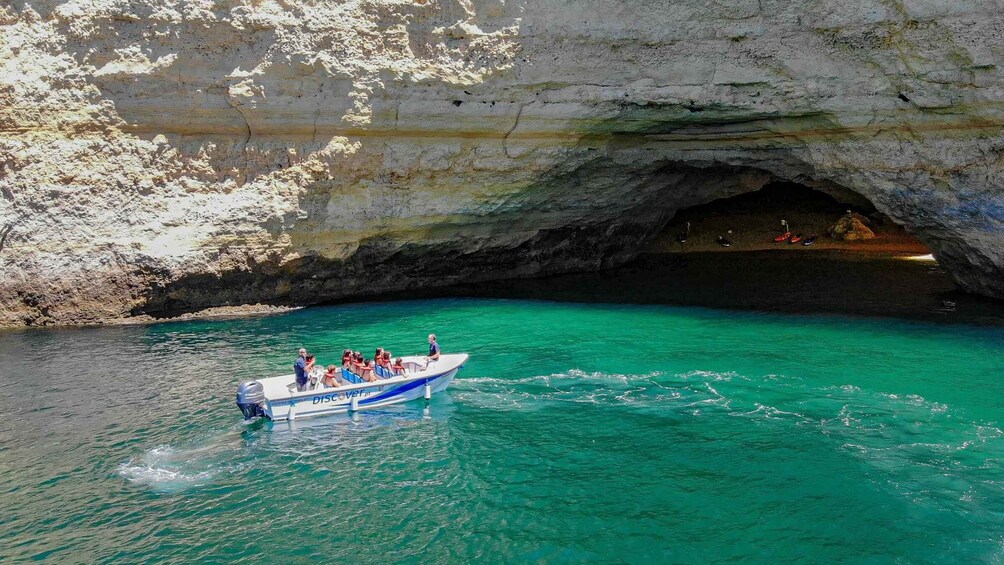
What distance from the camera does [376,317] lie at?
73.8 feet

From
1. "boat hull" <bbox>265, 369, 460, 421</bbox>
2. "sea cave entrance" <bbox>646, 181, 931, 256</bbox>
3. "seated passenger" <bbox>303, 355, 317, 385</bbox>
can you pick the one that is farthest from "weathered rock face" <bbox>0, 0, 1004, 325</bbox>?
"sea cave entrance" <bbox>646, 181, 931, 256</bbox>

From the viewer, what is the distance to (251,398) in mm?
13922

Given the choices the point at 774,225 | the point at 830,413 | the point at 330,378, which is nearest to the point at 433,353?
the point at 330,378

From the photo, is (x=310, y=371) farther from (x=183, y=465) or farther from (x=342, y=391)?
(x=183, y=465)

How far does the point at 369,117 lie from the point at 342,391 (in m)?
9.82

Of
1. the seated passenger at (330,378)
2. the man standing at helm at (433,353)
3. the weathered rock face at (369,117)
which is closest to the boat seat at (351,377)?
the seated passenger at (330,378)

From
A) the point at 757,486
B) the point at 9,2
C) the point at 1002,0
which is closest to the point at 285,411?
the point at 757,486

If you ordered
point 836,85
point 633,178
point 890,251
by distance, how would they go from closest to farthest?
point 836,85, point 633,178, point 890,251

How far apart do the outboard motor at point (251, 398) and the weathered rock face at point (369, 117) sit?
916cm

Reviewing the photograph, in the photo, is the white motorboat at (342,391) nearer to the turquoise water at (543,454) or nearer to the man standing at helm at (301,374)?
the man standing at helm at (301,374)

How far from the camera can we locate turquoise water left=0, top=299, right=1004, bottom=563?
9891 mm

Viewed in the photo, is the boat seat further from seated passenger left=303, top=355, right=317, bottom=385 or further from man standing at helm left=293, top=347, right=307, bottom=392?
man standing at helm left=293, top=347, right=307, bottom=392

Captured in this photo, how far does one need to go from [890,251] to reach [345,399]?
83.8ft

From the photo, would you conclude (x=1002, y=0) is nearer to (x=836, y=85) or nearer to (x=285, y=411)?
(x=836, y=85)
